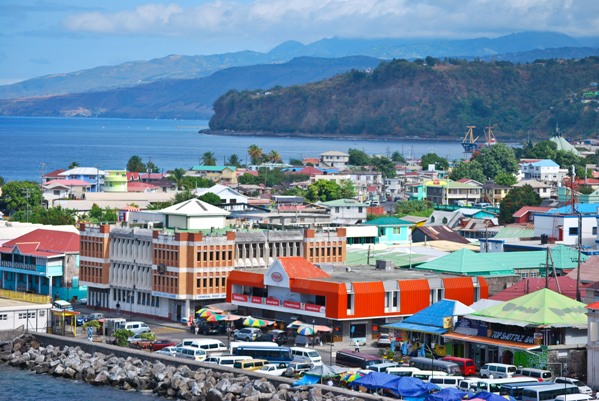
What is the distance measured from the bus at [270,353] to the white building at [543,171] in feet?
262

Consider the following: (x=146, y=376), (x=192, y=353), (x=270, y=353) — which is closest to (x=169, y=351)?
(x=192, y=353)

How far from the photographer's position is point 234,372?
34.2 metres

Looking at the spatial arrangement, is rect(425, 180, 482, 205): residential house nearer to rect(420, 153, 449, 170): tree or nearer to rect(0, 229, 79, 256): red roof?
rect(420, 153, 449, 170): tree

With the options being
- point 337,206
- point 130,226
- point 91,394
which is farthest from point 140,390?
point 337,206

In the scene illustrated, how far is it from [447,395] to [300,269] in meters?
12.7

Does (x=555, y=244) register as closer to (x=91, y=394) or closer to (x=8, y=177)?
(x=91, y=394)

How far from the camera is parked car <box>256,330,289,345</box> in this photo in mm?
39500

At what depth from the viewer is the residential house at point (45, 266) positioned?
50.7m

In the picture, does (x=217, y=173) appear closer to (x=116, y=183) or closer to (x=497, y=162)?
(x=116, y=183)

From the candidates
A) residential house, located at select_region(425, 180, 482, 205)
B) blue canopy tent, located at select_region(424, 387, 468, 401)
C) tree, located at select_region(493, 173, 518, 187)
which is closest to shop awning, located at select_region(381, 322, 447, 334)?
blue canopy tent, located at select_region(424, 387, 468, 401)

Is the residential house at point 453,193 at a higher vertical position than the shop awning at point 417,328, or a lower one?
higher

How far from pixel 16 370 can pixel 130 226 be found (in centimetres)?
1153

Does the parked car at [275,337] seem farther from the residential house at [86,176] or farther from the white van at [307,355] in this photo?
the residential house at [86,176]

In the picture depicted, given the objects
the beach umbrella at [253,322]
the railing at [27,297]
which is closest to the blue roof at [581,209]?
the beach umbrella at [253,322]
